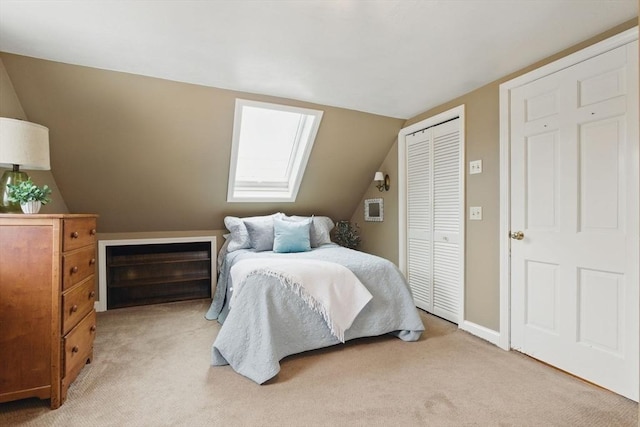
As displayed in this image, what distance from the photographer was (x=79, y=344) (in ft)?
6.18

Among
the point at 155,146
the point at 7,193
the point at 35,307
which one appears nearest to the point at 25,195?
the point at 7,193

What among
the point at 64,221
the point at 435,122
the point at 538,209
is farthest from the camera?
the point at 435,122

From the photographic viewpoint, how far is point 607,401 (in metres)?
1.73

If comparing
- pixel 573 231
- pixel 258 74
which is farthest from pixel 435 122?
pixel 258 74

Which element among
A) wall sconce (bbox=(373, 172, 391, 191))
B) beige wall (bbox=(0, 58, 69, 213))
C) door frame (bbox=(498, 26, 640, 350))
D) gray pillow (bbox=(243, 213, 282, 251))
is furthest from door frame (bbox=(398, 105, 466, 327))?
beige wall (bbox=(0, 58, 69, 213))

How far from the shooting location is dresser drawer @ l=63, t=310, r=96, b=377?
1713 mm

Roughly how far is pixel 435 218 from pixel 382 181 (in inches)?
36.6

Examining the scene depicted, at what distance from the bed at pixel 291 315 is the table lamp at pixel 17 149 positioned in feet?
4.53

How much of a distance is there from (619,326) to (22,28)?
388cm

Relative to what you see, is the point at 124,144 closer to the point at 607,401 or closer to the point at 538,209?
A: the point at 538,209

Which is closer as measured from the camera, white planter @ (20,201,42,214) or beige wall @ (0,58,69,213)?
white planter @ (20,201,42,214)

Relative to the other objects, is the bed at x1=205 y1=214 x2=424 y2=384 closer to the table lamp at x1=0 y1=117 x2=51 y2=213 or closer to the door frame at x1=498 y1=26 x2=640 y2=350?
the door frame at x1=498 y1=26 x2=640 y2=350

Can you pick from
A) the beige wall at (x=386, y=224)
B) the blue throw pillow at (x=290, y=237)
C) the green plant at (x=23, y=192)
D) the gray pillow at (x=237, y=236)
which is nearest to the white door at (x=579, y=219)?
the beige wall at (x=386, y=224)

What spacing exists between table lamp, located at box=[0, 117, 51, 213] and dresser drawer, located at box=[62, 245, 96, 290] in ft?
1.28
